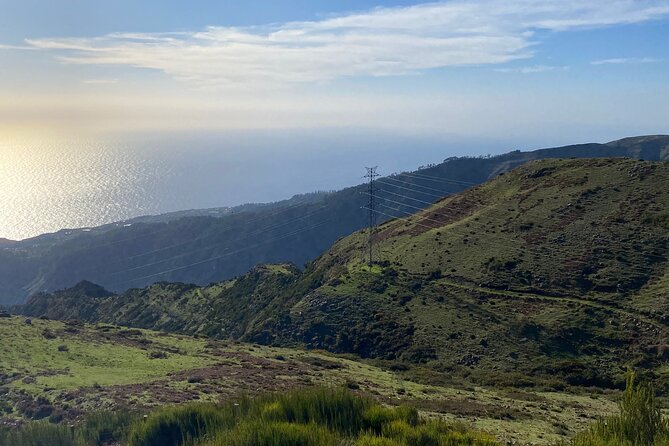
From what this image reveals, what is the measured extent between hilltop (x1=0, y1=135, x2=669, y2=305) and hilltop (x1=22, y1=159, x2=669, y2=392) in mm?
88745

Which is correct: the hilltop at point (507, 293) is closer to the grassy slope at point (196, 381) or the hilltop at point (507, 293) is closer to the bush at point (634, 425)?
the grassy slope at point (196, 381)

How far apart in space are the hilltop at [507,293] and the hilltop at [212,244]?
291 feet

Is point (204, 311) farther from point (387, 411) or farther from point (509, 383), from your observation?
point (387, 411)

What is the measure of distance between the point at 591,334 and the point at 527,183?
1284 inches

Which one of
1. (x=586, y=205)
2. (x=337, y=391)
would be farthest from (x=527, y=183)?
(x=337, y=391)

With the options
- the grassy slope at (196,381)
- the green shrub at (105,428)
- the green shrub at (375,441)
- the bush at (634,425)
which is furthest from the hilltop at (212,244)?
the green shrub at (375,441)

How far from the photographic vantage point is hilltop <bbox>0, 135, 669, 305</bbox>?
163m

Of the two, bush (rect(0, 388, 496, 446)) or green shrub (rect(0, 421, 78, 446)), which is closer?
bush (rect(0, 388, 496, 446))

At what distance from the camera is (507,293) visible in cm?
4694

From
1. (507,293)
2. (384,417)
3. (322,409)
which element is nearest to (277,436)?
(322,409)

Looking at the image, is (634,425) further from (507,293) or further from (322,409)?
(507,293)

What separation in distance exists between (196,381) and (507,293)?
28969 millimetres

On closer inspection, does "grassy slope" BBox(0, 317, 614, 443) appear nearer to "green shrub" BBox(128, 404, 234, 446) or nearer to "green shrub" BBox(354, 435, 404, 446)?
"green shrub" BBox(128, 404, 234, 446)

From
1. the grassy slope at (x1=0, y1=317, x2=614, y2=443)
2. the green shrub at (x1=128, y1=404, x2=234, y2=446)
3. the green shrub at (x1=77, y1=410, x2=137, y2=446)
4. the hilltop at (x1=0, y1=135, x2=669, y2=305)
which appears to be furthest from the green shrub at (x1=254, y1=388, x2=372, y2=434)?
the hilltop at (x1=0, y1=135, x2=669, y2=305)
